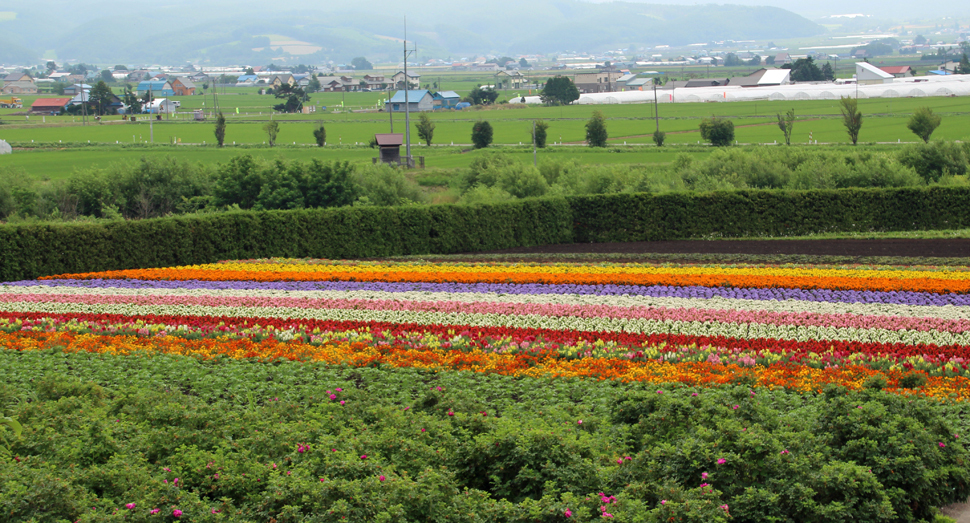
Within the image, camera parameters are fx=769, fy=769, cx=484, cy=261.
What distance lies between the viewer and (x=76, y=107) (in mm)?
122500

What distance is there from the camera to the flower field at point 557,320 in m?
11.3

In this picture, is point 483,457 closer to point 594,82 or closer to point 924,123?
point 924,123

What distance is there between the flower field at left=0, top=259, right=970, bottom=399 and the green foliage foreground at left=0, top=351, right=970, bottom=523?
195 centimetres

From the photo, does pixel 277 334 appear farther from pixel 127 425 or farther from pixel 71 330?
pixel 127 425

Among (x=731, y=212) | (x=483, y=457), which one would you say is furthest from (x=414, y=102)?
(x=483, y=457)

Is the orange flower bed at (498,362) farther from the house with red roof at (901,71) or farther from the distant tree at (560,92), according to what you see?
the house with red roof at (901,71)

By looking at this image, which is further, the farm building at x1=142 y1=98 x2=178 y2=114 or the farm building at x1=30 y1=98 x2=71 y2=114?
the farm building at x1=142 y1=98 x2=178 y2=114

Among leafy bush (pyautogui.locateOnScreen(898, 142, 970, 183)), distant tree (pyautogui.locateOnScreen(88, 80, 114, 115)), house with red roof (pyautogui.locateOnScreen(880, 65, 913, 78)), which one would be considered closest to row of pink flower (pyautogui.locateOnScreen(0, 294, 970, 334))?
leafy bush (pyautogui.locateOnScreen(898, 142, 970, 183))

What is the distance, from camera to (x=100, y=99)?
122m

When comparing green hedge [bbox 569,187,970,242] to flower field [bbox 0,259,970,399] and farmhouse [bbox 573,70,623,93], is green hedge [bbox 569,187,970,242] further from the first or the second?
farmhouse [bbox 573,70,623,93]

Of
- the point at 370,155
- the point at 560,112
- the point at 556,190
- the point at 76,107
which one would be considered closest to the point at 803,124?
the point at 560,112

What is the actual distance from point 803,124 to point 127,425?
85284mm

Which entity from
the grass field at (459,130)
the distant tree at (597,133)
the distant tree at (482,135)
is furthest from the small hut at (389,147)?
the distant tree at (597,133)

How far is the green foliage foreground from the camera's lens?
20.7 feet
